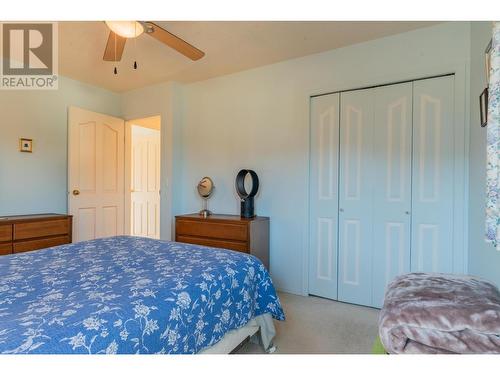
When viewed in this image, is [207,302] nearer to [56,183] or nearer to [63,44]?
[63,44]

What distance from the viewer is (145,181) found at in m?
5.34

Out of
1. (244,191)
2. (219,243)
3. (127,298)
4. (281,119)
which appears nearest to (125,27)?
(127,298)

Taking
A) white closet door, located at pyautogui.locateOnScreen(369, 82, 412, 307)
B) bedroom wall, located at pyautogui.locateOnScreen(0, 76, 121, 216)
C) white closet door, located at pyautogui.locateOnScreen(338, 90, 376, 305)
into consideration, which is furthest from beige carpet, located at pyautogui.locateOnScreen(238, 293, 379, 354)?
bedroom wall, located at pyautogui.locateOnScreen(0, 76, 121, 216)

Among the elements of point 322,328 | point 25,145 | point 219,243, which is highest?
point 25,145

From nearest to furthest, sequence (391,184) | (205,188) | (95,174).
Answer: (391,184), (205,188), (95,174)

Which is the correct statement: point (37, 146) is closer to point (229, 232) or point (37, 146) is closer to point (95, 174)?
point (95, 174)

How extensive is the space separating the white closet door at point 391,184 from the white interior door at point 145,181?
4.06 meters

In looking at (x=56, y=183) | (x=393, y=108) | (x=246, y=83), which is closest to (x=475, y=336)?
(x=393, y=108)

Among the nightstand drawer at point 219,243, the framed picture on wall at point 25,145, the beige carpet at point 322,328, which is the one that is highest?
the framed picture on wall at point 25,145

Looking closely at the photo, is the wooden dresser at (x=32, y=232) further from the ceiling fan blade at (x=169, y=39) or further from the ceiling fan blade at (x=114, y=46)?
the ceiling fan blade at (x=169, y=39)

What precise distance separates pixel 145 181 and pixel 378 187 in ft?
13.7

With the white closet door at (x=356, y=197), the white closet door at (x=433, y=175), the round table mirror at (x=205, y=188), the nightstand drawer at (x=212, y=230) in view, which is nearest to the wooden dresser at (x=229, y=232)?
the nightstand drawer at (x=212, y=230)

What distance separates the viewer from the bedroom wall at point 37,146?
118 inches

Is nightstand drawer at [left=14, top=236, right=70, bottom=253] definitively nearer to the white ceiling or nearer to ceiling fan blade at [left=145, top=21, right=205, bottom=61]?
the white ceiling
